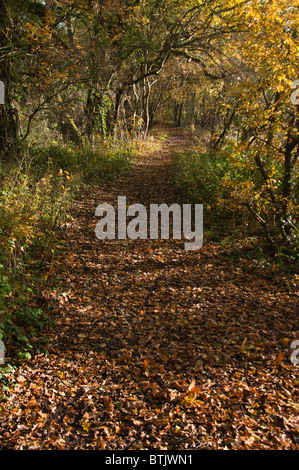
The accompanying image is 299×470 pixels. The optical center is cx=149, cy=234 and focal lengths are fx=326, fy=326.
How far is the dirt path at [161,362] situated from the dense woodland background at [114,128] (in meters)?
0.48

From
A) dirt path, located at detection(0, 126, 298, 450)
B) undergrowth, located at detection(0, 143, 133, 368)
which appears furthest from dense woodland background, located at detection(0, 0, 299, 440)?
dirt path, located at detection(0, 126, 298, 450)

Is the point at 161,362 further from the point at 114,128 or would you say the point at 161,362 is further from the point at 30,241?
the point at 114,128

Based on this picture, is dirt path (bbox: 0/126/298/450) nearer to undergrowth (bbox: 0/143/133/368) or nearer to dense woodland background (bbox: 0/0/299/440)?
undergrowth (bbox: 0/143/133/368)

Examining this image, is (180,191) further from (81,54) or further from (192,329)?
(192,329)

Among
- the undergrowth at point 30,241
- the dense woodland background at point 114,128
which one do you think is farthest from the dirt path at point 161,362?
the dense woodland background at point 114,128

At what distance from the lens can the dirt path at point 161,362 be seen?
9.07 feet

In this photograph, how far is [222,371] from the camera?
3.43 m

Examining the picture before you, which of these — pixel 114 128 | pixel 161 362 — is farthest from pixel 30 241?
pixel 114 128

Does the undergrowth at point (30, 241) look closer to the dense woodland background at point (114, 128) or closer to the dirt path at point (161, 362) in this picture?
the dense woodland background at point (114, 128)

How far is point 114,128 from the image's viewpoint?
40.9ft

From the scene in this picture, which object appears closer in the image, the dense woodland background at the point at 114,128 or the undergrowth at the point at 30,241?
the undergrowth at the point at 30,241

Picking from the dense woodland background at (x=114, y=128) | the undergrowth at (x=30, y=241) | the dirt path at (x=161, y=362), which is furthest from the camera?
the dense woodland background at (x=114, y=128)

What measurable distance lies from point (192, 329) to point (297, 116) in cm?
334

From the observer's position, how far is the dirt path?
9.07 ft
